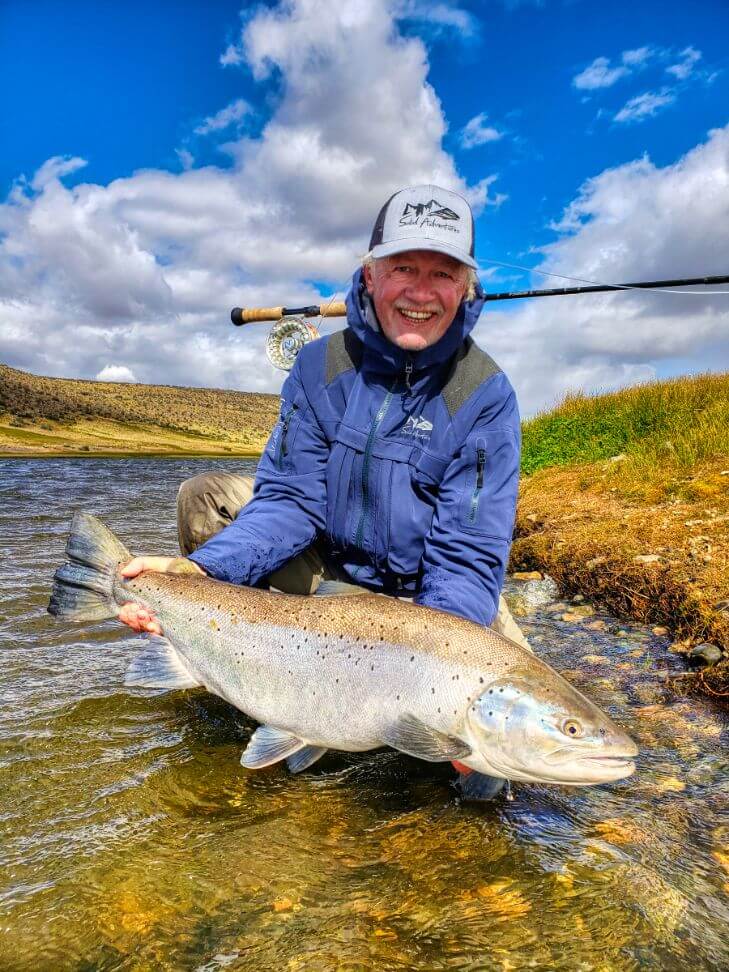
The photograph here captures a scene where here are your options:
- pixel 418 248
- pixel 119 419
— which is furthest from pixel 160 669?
pixel 119 419

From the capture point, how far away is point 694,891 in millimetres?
2680

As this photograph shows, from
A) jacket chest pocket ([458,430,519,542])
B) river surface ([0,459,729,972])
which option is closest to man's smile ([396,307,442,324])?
jacket chest pocket ([458,430,519,542])

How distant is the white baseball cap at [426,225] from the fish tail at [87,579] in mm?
2198

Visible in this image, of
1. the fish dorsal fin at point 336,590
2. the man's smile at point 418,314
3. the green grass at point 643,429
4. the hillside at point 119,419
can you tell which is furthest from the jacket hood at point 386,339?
the hillside at point 119,419

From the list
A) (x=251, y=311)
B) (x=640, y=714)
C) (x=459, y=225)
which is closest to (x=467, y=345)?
(x=459, y=225)

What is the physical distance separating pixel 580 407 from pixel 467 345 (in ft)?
36.8

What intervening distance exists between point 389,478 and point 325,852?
192cm

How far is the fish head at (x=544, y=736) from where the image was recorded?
274 centimetres

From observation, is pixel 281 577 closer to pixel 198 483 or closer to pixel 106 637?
pixel 198 483

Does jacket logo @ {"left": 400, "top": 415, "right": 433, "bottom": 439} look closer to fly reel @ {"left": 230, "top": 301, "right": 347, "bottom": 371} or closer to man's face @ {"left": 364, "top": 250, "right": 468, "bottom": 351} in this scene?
man's face @ {"left": 364, "top": 250, "right": 468, "bottom": 351}

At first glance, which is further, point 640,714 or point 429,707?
point 640,714

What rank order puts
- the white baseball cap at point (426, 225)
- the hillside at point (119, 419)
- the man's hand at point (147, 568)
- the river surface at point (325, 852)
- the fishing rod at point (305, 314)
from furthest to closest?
the hillside at point (119, 419), the fishing rod at point (305, 314), the white baseball cap at point (426, 225), the man's hand at point (147, 568), the river surface at point (325, 852)

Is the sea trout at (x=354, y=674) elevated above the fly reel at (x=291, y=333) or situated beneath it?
situated beneath

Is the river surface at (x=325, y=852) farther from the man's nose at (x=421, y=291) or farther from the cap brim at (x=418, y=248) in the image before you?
the cap brim at (x=418, y=248)
